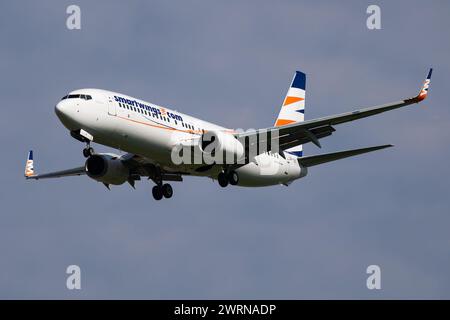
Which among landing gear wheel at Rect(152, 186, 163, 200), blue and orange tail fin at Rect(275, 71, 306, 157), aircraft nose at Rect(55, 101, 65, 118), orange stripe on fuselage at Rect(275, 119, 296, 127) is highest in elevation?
blue and orange tail fin at Rect(275, 71, 306, 157)

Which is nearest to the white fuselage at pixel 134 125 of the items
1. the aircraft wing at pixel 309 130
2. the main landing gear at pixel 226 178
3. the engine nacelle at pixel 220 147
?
the main landing gear at pixel 226 178

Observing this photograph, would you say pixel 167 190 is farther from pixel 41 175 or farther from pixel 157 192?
pixel 41 175

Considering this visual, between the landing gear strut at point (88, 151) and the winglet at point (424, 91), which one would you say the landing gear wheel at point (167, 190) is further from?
the winglet at point (424, 91)

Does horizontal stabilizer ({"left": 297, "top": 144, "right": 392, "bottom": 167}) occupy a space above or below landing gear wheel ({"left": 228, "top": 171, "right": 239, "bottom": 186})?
above

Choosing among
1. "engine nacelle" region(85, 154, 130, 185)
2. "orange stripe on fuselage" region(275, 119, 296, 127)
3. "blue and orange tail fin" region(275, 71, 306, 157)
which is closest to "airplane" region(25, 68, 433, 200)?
"engine nacelle" region(85, 154, 130, 185)

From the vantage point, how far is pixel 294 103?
71562 millimetres

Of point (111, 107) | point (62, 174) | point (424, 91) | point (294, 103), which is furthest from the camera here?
point (294, 103)

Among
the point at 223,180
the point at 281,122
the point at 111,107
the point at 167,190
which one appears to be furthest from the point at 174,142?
the point at 281,122

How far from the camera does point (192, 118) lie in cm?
5831

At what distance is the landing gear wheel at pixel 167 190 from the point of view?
61.3m

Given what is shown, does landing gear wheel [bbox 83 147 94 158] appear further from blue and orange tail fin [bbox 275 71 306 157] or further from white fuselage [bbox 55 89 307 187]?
blue and orange tail fin [bbox 275 71 306 157]

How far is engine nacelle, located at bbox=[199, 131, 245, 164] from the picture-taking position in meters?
56.2

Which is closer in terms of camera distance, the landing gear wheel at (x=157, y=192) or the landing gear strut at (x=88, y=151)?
the landing gear strut at (x=88, y=151)

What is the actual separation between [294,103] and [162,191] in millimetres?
15211
